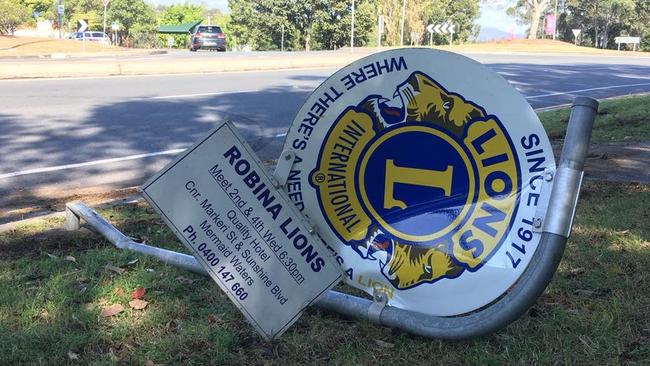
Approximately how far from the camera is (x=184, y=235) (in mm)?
2695

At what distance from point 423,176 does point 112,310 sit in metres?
1.62

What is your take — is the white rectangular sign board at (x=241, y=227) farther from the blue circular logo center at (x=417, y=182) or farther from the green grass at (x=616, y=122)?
the green grass at (x=616, y=122)

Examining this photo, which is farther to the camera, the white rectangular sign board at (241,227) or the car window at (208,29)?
the car window at (208,29)

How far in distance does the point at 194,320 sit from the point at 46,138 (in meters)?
6.29

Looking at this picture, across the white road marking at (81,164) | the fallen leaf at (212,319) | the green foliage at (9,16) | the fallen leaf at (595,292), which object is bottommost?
the white road marking at (81,164)

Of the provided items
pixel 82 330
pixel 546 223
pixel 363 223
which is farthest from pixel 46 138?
pixel 546 223

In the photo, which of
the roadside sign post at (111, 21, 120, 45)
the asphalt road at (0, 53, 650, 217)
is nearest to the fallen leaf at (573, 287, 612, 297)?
the asphalt road at (0, 53, 650, 217)

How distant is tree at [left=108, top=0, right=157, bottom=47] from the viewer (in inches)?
3068

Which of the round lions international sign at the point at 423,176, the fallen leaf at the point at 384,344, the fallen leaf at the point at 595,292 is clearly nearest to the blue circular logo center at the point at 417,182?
the round lions international sign at the point at 423,176

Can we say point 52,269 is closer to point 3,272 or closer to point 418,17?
point 3,272

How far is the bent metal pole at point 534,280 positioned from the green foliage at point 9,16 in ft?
189

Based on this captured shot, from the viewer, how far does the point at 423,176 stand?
2.65 m

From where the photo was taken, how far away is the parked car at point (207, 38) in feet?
139

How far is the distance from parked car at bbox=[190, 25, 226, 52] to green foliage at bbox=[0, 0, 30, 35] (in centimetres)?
2021
